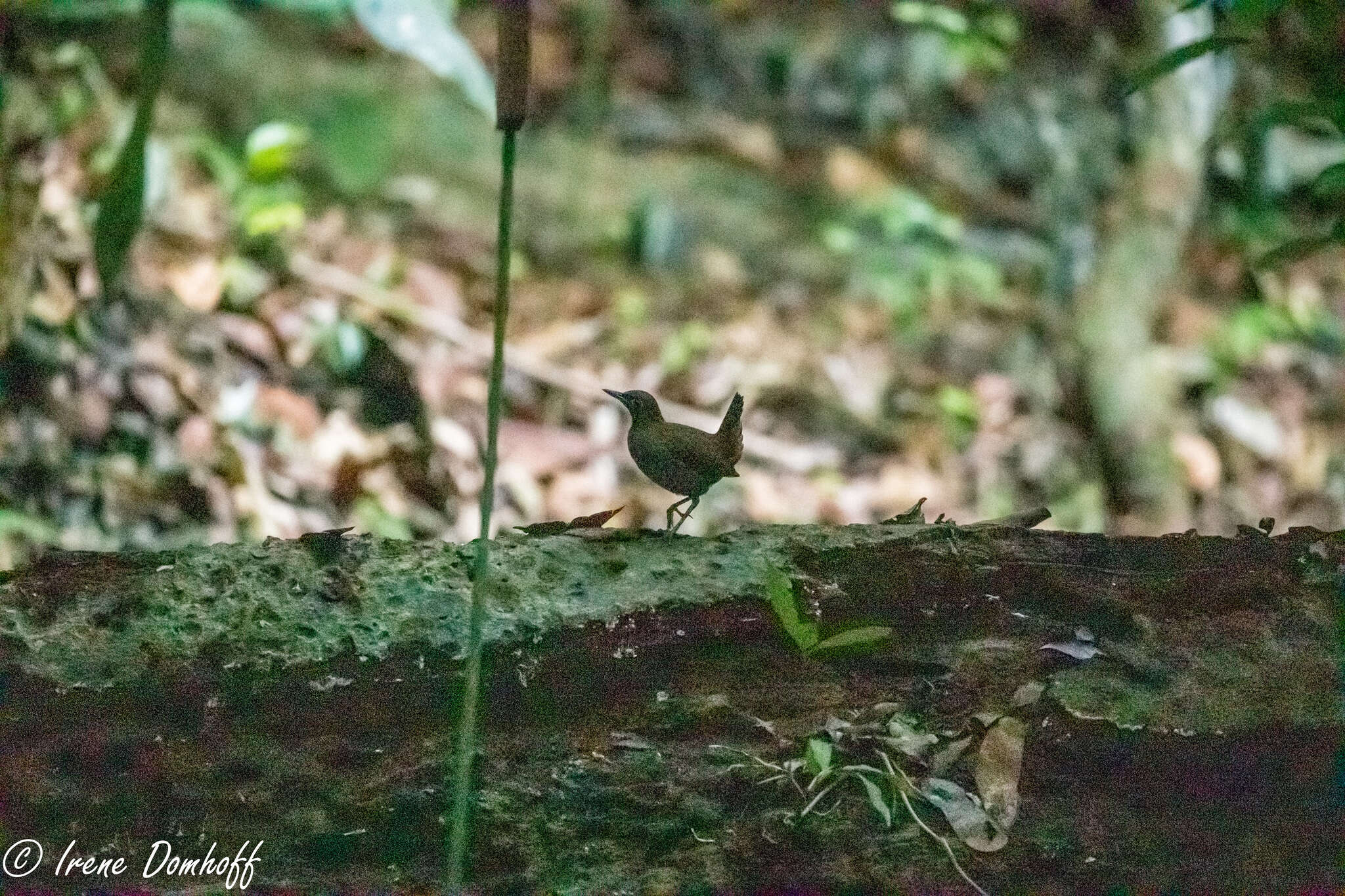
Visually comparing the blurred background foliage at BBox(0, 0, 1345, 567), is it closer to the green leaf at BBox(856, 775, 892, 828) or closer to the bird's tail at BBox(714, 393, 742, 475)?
the bird's tail at BBox(714, 393, 742, 475)

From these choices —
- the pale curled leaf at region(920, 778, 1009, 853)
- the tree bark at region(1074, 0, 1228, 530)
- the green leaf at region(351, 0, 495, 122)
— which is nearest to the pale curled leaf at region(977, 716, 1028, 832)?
the pale curled leaf at region(920, 778, 1009, 853)

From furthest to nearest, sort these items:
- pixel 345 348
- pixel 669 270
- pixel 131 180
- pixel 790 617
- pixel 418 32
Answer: pixel 669 270 → pixel 345 348 → pixel 418 32 → pixel 131 180 → pixel 790 617

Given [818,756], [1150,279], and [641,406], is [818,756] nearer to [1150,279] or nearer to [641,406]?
[641,406]

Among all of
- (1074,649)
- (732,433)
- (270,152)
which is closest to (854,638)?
(1074,649)

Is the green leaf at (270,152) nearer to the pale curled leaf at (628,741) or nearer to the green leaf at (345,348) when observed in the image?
the green leaf at (345,348)

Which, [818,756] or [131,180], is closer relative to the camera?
[818,756]

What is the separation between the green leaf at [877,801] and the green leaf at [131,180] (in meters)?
1.55

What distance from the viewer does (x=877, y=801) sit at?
1551mm

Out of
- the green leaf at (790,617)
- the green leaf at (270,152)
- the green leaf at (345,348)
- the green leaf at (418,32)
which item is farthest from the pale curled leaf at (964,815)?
the green leaf at (270,152)

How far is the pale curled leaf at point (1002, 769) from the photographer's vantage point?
5.10ft

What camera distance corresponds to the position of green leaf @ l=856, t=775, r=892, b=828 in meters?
1.54

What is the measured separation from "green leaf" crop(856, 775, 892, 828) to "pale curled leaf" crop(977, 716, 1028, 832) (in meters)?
0.13

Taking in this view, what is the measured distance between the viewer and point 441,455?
3.60m

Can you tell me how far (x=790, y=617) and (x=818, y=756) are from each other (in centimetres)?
20
